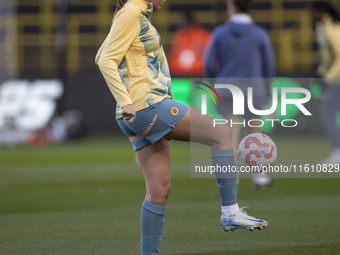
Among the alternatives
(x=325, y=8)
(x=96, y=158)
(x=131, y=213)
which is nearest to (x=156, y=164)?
(x=131, y=213)

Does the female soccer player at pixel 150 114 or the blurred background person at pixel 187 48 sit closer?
the female soccer player at pixel 150 114

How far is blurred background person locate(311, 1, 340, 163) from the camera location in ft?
39.0

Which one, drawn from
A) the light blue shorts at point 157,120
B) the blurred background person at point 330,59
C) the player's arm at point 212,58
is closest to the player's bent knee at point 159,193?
the light blue shorts at point 157,120

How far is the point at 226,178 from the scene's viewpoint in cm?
498

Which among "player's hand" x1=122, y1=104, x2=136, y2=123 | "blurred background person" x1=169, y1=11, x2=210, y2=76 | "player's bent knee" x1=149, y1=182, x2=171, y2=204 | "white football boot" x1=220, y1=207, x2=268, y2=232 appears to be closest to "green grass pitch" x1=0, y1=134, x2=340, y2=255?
"white football boot" x1=220, y1=207, x2=268, y2=232

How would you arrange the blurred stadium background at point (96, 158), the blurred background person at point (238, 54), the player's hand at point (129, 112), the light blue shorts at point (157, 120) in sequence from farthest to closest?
the blurred background person at point (238, 54)
the blurred stadium background at point (96, 158)
the light blue shorts at point (157, 120)
the player's hand at point (129, 112)

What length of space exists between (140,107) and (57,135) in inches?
655

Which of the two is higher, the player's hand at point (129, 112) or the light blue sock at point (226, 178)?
the player's hand at point (129, 112)

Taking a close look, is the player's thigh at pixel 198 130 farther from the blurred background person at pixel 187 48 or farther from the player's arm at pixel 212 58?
the blurred background person at pixel 187 48

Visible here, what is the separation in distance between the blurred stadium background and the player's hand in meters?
1.58

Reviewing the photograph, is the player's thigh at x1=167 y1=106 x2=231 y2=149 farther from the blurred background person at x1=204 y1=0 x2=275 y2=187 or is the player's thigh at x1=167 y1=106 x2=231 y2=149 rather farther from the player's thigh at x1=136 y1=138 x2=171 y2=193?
the blurred background person at x1=204 y1=0 x2=275 y2=187

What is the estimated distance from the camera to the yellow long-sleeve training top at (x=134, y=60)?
15.4ft

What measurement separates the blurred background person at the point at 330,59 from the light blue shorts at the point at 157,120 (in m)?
7.29

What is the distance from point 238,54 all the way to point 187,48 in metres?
15.6
